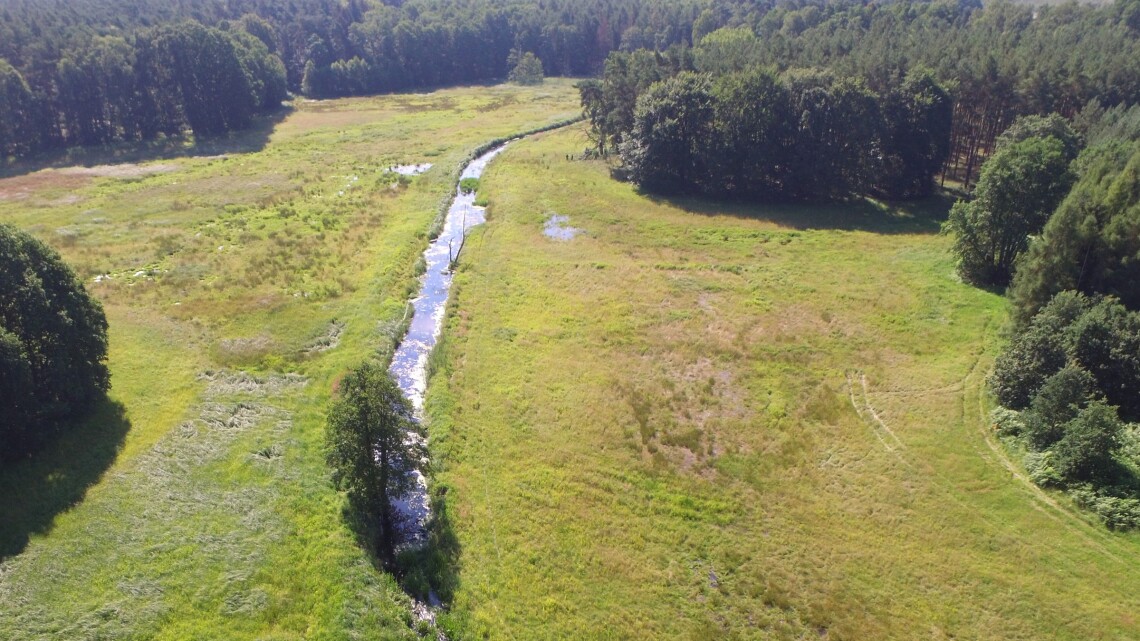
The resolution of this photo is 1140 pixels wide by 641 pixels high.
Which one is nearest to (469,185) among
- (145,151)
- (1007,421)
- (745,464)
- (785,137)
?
(785,137)

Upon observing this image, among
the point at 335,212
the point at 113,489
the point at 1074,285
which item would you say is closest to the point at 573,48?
the point at 335,212

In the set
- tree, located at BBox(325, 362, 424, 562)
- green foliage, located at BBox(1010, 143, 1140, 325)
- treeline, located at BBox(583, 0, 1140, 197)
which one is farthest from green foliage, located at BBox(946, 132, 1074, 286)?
tree, located at BBox(325, 362, 424, 562)

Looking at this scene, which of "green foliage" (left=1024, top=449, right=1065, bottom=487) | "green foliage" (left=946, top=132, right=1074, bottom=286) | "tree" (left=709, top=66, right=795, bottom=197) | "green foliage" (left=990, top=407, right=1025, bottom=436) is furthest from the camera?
"tree" (left=709, top=66, right=795, bottom=197)

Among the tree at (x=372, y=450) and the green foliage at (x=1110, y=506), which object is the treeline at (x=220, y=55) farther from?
the green foliage at (x=1110, y=506)

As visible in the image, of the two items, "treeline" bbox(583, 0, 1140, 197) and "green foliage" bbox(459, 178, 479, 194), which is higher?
"treeline" bbox(583, 0, 1140, 197)

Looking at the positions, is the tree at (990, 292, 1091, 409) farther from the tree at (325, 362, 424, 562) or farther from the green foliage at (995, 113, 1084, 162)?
the tree at (325, 362, 424, 562)

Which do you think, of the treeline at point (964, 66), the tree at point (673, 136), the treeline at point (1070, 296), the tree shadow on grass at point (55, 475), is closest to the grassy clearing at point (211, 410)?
the tree shadow on grass at point (55, 475)

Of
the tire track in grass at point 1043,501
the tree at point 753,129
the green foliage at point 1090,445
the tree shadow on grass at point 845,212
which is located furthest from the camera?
the tree at point 753,129
